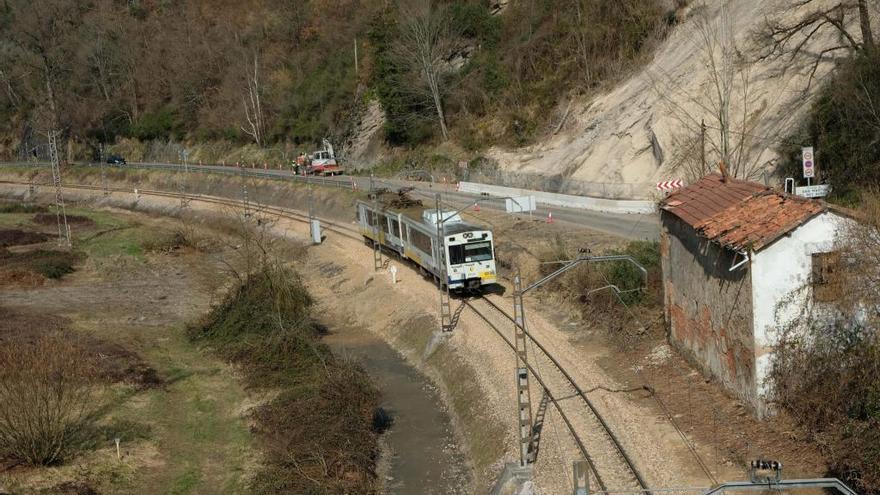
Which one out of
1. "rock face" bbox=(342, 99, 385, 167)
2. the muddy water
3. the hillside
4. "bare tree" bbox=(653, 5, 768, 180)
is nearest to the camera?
the muddy water

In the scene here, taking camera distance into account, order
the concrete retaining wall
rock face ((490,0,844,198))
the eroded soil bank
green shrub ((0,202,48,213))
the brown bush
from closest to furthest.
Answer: the brown bush, the eroded soil bank, rock face ((490,0,844,198)), the concrete retaining wall, green shrub ((0,202,48,213))

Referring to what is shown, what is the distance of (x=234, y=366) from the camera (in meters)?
35.3

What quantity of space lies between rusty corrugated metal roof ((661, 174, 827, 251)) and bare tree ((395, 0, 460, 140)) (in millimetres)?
51426

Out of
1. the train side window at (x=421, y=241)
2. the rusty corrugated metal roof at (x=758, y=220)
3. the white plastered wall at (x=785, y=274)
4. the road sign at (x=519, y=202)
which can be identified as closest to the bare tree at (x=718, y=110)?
the road sign at (x=519, y=202)

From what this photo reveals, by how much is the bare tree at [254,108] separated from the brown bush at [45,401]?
71.9m

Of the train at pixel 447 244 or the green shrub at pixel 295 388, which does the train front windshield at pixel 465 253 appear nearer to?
the train at pixel 447 244

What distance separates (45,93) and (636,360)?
120 meters

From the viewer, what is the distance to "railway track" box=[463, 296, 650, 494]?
21344 mm

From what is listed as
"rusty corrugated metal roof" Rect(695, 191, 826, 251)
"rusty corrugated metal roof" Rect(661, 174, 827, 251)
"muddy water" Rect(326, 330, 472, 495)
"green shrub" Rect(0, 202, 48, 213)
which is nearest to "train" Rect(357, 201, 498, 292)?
"muddy water" Rect(326, 330, 472, 495)

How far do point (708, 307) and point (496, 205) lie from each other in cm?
3397

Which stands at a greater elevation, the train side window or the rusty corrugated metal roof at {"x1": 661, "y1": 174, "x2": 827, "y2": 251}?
the rusty corrugated metal roof at {"x1": 661, "y1": 174, "x2": 827, "y2": 251}

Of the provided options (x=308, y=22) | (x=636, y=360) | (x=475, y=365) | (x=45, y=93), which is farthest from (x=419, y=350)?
(x=45, y=93)

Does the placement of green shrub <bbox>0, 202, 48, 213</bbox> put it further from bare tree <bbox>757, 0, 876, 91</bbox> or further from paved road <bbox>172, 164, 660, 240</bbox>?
bare tree <bbox>757, 0, 876, 91</bbox>

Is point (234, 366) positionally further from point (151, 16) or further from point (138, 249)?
point (151, 16)
